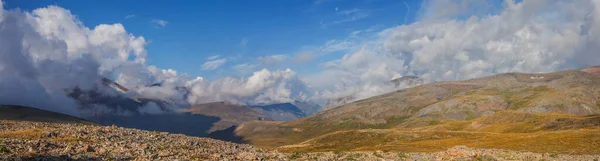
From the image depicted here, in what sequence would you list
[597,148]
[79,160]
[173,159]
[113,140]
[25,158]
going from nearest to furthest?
[25,158]
[79,160]
[173,159]
[113,140]
[597,148]

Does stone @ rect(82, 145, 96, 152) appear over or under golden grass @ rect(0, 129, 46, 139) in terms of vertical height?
under

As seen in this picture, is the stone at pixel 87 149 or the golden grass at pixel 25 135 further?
the golden grass at pixel 25 135

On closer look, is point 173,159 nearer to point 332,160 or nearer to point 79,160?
point 79,160

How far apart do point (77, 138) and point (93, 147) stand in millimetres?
8268

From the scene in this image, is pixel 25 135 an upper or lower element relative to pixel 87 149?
upper

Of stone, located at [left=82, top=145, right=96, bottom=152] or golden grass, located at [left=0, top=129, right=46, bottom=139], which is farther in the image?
golden grass, located at [left=0, top=129, right=46, bottom=139]

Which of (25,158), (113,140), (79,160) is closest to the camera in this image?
(25,158)

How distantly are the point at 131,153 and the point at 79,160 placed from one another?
598 cm

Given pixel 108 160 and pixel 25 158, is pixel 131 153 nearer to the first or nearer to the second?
pixel 108 160

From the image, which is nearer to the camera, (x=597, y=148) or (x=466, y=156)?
(x=466, y=156)

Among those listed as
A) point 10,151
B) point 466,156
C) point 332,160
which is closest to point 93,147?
point 10,151

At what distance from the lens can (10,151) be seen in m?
33.7

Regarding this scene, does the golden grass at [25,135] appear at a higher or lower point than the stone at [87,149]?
higher

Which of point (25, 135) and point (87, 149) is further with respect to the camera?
point (25, 135)
